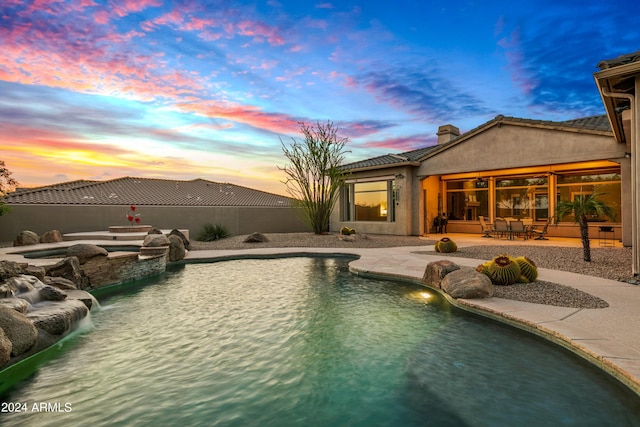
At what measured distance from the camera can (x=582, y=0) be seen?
1020cm

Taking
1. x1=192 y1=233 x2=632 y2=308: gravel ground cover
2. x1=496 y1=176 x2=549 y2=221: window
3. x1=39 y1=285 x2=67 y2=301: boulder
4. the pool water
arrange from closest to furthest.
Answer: the pool water, x1=39 y1=285 x2=67 y2=301: boulder, x1=192 y1=233 x2=632 y2=308: gravel ground cover, x1=496 y1=176 x2=549 y2=221: window

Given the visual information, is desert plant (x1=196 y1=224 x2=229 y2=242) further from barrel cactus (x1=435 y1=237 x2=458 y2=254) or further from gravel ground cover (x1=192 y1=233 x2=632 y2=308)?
barrel cactus (x1=435 y1=237 x2=458 y2=254)

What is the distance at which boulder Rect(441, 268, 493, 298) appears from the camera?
534 centimetres

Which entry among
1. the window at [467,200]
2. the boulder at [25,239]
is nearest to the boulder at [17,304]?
the boulder at [25,239]

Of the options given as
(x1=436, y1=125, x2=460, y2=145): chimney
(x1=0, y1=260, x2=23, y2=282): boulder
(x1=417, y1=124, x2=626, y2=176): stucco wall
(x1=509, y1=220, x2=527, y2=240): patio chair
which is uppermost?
(x1=436, y1=125, x2=460, y2=145): chimney

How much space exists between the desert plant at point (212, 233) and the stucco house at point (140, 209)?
989mm

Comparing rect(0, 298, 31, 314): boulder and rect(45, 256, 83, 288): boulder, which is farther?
rect(45, 256, 83, 288): boulder

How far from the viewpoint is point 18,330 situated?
3686 mm

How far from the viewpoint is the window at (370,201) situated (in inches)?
657

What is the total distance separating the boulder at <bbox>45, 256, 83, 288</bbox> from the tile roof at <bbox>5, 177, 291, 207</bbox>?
35.5 feet

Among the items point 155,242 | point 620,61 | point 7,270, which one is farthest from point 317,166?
point 7,270

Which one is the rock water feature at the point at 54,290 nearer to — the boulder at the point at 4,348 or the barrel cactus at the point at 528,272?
the boulder at the point at 4,348

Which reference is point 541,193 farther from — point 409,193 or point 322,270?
point 322,270

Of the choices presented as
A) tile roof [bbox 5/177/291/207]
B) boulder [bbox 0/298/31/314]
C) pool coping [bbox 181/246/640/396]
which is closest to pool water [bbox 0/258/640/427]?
pool coping [bbox 181/246/640/396]
